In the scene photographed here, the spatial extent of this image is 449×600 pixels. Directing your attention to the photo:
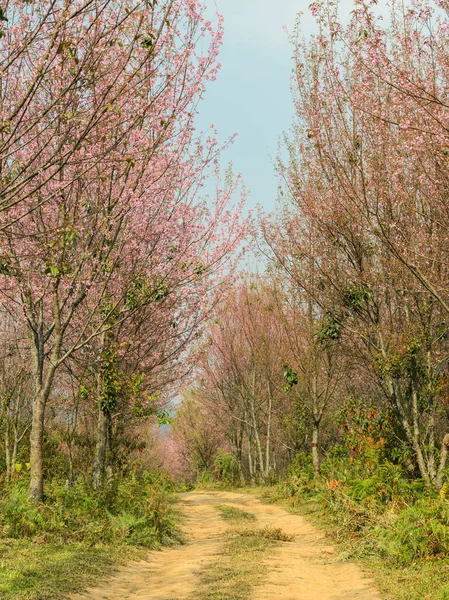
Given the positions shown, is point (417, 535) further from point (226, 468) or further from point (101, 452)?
point (226, 468)

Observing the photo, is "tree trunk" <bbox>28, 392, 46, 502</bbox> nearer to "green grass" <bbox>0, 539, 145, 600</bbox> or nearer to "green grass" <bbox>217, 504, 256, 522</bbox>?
"green grass" <bbox>0, 539, 145, 600</bbox>

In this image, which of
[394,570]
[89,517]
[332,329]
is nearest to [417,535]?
[394,570]

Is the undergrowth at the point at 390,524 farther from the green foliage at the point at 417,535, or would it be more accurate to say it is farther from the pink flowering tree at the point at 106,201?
the pink flowering tree at the point at 106,201

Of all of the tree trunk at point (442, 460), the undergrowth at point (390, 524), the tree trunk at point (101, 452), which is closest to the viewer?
the undergrowth at point (390, 524)

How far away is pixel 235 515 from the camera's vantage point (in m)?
14.0

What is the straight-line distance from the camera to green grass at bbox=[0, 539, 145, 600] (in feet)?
20.3

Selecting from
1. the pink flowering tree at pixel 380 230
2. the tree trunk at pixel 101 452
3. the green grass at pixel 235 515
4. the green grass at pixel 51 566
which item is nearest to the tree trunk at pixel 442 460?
the pink flowering tree at pixel 380 230

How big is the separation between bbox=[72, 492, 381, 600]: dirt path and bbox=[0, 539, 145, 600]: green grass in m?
0.22

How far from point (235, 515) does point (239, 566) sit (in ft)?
19.8

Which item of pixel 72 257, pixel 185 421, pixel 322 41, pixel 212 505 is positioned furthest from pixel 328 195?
pixel 185 421

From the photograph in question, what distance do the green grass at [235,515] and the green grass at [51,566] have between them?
463 cm

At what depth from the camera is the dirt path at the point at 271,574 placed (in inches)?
259

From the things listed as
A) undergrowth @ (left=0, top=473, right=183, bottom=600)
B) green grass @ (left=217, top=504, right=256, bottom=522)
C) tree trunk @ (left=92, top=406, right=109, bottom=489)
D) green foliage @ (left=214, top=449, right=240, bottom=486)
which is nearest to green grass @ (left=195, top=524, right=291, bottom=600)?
undergrowth @ (left=0, top=473, right=183, bottom=600)

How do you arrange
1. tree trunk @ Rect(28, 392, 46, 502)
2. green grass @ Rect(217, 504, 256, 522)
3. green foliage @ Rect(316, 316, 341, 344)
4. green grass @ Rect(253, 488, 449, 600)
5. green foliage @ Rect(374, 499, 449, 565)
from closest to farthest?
1. green grass @ Rect(253, 488, 449, 600)
2. green foliage @ Rect(374, 499, 449, 565)
3. tree trunk @ Rect(28, 392, 46, 502)
4. green foliage @ Rect(316, 316, 341, 344)
5. green grass @ Rect(217, 504, 256, 522)
